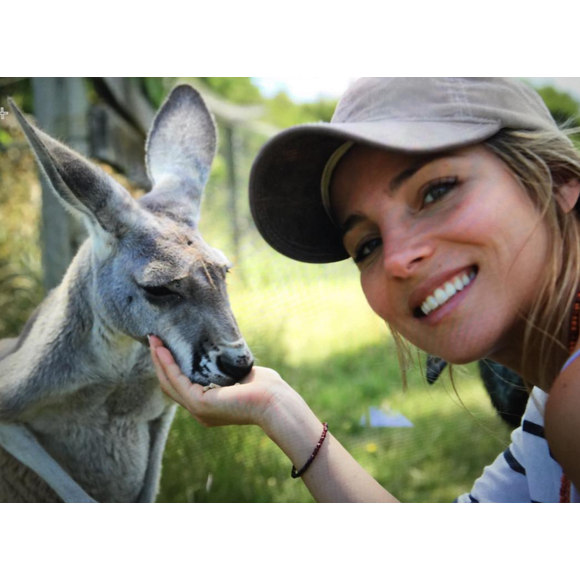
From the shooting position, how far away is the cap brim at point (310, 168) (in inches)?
49.9

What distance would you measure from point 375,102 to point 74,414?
1.31 meters

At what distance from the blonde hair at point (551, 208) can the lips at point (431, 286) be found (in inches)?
4.7

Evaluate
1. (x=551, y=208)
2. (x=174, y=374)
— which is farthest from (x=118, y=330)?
(x=551, y=208)

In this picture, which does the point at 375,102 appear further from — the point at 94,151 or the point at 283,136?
the point at 94,151

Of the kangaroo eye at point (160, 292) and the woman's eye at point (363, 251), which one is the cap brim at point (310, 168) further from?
the kangaroo eye at point (160, 292)

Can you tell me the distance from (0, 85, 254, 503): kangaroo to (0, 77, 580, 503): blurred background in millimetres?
189

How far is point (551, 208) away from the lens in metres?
1.32

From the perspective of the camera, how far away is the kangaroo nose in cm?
158

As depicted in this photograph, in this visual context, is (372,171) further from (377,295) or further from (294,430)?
(294,430)

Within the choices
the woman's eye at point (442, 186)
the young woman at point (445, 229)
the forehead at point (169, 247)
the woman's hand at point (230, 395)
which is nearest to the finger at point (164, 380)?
the woman's hand at point (230, 395)

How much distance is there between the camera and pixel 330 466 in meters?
1.45

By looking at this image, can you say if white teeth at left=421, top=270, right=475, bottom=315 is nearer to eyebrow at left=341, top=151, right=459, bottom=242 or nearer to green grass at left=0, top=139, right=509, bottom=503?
eyebrow at left=341, top=151, right=459, bottom=242

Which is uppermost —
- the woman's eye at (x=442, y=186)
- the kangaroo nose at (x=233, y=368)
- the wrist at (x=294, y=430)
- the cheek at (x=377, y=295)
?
the woman's eye at (x=442, y=186)

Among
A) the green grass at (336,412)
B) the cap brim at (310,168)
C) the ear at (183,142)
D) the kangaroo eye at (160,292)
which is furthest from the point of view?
the green grass at (336,412)
